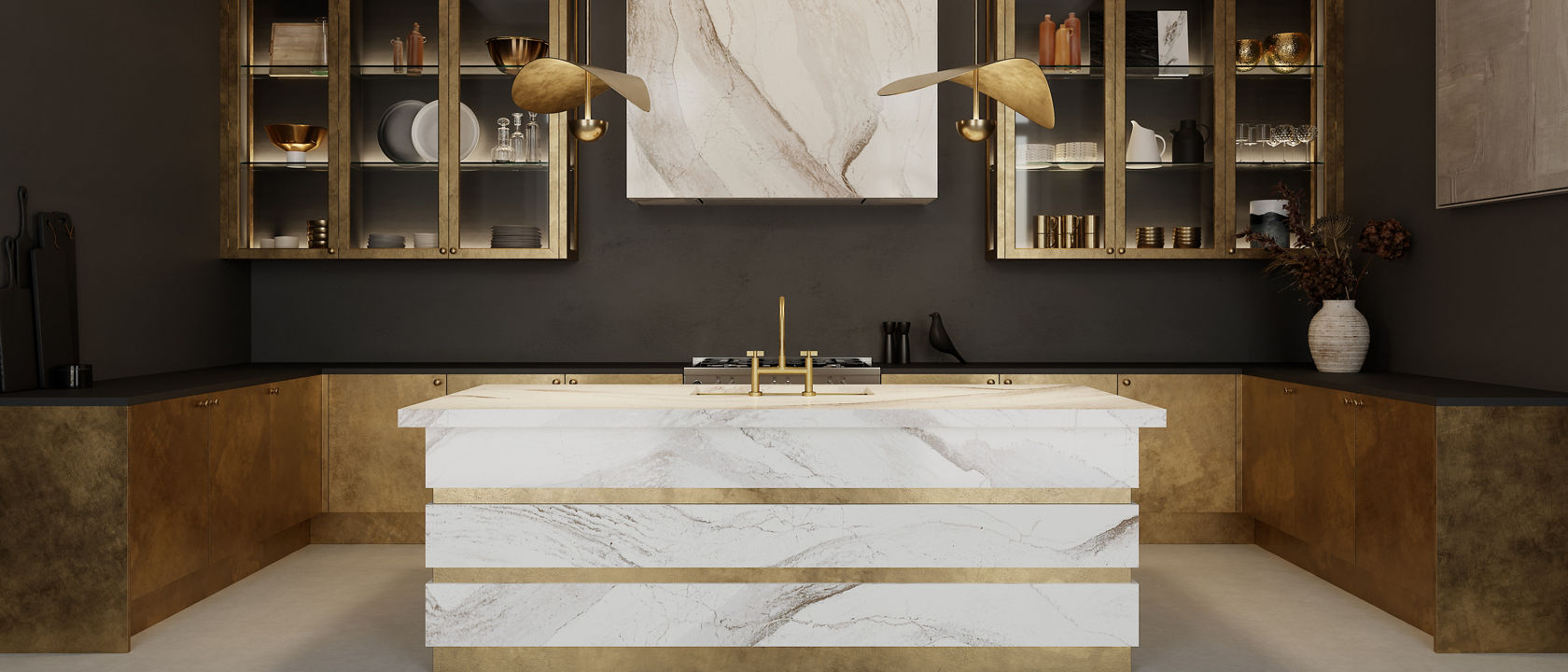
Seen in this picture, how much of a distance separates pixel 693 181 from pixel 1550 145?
311 cm

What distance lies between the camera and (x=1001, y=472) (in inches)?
102

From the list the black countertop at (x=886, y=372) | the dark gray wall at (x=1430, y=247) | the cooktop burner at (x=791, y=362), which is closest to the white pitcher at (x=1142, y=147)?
the dark gray wall at (x=1430, y=247)

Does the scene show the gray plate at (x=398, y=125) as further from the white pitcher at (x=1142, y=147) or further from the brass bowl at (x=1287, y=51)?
the brass bowl at (x=1287, y=51)

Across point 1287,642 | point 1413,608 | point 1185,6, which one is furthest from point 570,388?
point 1185,6

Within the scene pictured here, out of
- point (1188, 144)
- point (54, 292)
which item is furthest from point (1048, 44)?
point (54, 292)

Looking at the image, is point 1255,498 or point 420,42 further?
point 420,42

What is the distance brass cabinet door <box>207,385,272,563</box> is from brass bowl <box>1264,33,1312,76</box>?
184 inches

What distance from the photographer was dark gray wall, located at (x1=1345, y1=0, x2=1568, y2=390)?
3.33m

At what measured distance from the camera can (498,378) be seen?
440cm

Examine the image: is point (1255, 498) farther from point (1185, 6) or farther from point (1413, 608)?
point (1185, 6)

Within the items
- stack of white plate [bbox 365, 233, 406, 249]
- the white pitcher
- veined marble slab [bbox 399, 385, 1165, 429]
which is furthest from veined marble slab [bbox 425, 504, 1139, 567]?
the white pitcher

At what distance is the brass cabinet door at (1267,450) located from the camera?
4.03 meters

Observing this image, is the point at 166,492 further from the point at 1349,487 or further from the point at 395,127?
the point at 1349,487

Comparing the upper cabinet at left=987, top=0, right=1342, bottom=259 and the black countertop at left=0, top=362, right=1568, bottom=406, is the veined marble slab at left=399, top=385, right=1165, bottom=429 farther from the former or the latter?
the upper cabinet at left=987, top=0, right=1342, bottom=259
